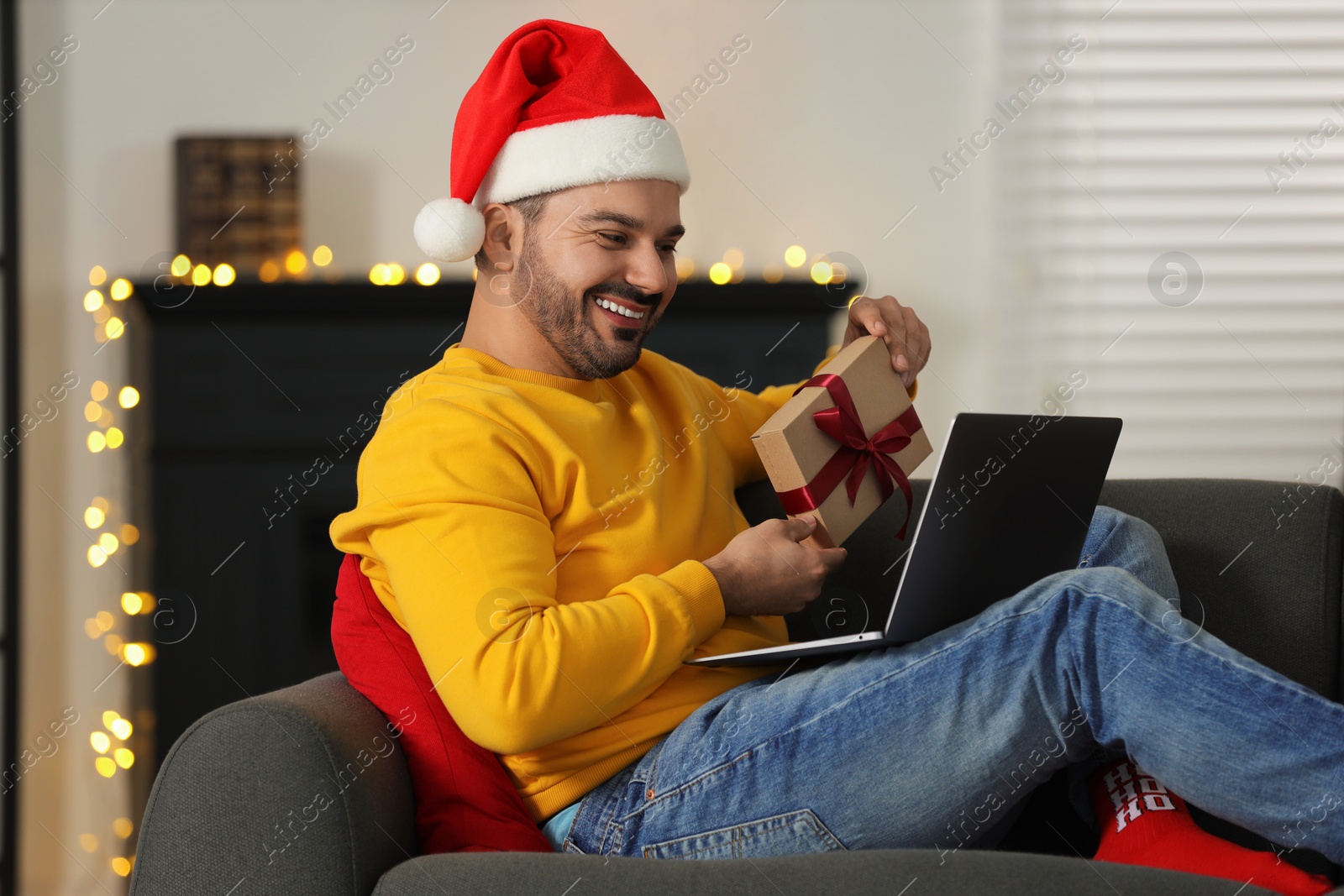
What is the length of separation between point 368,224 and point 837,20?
1075mm

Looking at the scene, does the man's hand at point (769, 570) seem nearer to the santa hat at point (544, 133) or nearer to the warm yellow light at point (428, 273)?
the santa hat at point (544, 133)

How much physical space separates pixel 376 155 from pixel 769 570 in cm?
156

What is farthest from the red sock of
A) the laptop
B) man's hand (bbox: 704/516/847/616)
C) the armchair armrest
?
the armchair armrest

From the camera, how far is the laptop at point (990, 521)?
0.98 metres

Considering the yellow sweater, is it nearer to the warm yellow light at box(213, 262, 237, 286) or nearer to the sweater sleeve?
the sweater sleeve

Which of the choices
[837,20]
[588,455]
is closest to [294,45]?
[837,20]

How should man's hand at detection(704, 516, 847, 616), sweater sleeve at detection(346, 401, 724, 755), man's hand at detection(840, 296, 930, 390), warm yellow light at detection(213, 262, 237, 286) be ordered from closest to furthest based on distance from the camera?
sweater sleeve at detection(346, 401, 724, 755) → man's hand at detection(704, 516, 847, 616) → man's hand at detection(840, 296, 930, 390) → warm yellow light at detection(213, 262, 237, 286)

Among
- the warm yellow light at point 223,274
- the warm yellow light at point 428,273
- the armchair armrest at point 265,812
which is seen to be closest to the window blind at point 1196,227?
the warm yellow light at point 428,273

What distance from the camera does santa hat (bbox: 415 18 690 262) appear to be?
123cm

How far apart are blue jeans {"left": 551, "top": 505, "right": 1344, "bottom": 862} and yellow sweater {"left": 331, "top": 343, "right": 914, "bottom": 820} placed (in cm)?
8

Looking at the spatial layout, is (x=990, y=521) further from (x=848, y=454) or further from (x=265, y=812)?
(x=265, y=812)

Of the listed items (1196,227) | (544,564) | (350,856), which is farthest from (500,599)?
(1196,227)

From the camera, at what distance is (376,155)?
230 cm

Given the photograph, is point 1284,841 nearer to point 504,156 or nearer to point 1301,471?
point 504,156
